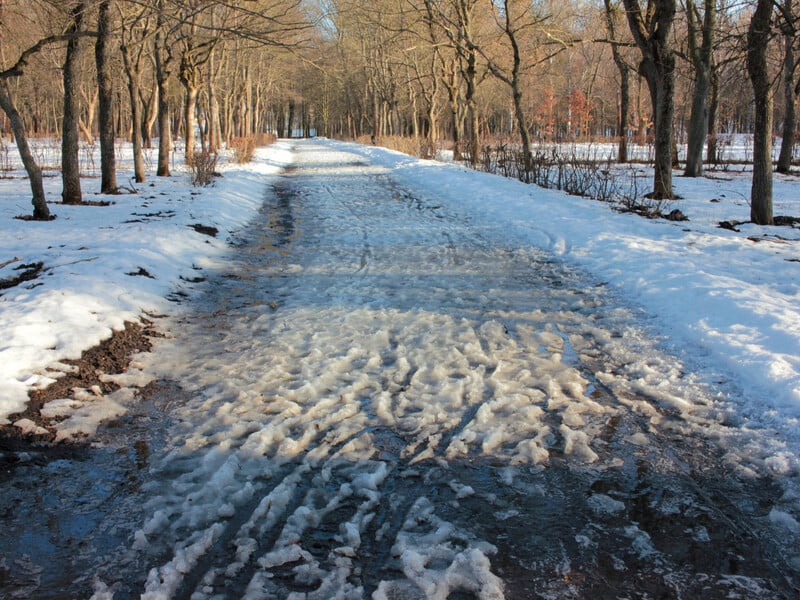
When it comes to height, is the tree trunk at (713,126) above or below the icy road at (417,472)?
above

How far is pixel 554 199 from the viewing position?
1199cm

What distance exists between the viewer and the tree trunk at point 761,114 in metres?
8.65

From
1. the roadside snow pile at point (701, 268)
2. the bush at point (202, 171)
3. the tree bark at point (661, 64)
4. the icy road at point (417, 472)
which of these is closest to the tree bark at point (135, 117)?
the bush at point (202, 171)

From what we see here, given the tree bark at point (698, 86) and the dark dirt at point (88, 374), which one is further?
the tree bark at point (698, 86)

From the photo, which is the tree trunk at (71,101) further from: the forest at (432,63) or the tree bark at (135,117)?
the tree bark at (135,117)

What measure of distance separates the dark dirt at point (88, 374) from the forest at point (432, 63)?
3.12m

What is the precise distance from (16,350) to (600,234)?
734 cm

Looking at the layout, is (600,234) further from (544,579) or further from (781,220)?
(544,579)

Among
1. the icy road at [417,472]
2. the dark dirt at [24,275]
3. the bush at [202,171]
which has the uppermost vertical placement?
the bush at [202,171]

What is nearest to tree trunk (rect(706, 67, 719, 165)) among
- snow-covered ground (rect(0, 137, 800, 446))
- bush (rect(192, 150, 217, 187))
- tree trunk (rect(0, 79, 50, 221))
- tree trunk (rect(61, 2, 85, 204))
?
snow-covered ground (rect(0, 137, 800, 446))

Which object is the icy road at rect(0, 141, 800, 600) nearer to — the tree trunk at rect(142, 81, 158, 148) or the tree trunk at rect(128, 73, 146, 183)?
the tree trunk at rect(128, 73, 146, 183)

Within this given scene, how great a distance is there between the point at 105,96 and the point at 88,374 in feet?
33.3

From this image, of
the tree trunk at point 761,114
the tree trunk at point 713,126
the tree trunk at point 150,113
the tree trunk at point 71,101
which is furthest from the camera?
the tree trunk at point 150,113

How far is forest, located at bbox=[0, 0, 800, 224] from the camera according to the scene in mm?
9320
